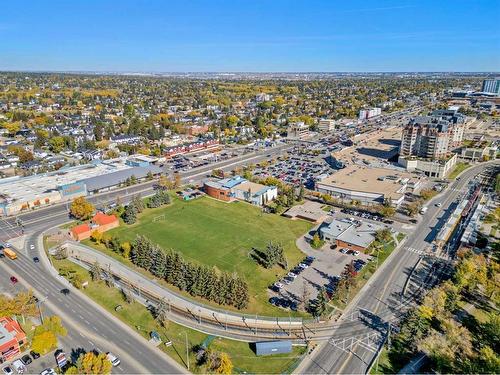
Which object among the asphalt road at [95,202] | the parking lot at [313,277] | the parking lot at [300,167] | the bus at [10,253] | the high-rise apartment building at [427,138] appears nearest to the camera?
the parking lot at [313,277]

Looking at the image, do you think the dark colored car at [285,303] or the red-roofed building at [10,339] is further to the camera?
the dark colored car at [285,303]

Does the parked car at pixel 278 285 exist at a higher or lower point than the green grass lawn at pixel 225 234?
higher

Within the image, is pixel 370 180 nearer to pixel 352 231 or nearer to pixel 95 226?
pixel 352 231

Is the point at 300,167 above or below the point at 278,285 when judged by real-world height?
above

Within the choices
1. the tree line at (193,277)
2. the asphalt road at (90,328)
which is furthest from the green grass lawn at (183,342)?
the tree line at (193,277)

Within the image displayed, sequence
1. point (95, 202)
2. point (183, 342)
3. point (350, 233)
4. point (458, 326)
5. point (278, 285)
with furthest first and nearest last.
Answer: point (95, 202)
point (350, 233)
point (278, 285)
point (458, 326)
point (183, 342)

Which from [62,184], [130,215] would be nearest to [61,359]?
[130,215]

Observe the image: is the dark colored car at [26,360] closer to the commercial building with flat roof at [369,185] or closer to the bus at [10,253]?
the bus at [10,253]
